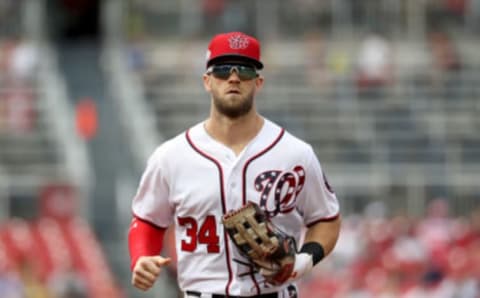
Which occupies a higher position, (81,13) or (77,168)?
(81,13)

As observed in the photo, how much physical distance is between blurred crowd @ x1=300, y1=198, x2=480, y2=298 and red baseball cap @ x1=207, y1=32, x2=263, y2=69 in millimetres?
4757

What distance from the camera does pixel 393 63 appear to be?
25.3 meters

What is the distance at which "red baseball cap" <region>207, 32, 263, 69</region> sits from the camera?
23.1ft

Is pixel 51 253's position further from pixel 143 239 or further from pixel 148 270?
pixel 148 270

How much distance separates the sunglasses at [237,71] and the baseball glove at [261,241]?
1.91ft

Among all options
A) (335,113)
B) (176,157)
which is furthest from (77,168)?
(176,157)

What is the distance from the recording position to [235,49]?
7055mm

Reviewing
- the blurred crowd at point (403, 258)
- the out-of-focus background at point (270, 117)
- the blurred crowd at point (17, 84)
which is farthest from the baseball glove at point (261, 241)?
the blurred crowd at point (17, 84)

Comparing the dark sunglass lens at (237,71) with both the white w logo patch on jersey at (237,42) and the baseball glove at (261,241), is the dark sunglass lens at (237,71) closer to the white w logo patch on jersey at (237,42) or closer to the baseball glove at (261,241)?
the white w logo patch on jersey at (237,42)

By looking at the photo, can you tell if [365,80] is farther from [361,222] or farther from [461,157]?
[361,222]

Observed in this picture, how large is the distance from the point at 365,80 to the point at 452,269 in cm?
1175

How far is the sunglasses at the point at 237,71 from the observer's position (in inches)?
276

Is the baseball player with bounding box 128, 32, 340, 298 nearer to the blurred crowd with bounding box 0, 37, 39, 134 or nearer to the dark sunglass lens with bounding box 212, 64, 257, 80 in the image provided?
the dark sunglass lens with bounding box 212, 64, 257, 80

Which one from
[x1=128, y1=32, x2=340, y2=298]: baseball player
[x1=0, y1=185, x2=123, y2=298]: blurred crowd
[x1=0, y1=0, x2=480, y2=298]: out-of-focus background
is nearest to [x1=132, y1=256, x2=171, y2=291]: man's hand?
[x1=128, y1=32, x2=340, y2=298]: baseball player
